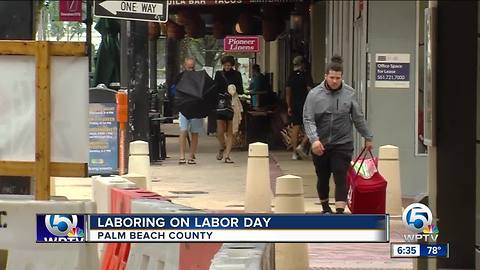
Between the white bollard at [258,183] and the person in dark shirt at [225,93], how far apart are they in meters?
6.42

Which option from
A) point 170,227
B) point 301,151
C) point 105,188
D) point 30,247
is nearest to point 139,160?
point 105,188

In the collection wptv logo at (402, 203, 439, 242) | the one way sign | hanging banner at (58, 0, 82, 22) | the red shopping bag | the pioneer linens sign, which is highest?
hanging banner at (58, 0, 82, 22)

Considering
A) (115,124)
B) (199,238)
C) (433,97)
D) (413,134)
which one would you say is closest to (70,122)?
(199,238)

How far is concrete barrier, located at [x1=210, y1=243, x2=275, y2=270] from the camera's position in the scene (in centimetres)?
488

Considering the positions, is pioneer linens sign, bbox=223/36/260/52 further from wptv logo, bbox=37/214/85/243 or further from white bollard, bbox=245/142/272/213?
wptv logo, bbox=37/214/85/243

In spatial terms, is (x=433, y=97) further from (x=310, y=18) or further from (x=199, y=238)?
(x=310, y=18)

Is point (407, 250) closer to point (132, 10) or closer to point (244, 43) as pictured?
point (132, 10)

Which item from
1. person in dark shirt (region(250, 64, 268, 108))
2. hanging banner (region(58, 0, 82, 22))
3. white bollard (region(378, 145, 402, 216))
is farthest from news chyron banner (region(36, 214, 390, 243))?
hanging banner (region(58, 0, 82, 22))

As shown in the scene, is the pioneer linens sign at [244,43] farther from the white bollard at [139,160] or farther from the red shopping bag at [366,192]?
the red shopping bag at [366,192]

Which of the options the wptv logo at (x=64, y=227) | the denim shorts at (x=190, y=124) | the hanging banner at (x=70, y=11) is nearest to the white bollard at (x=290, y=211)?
the wptv logo at (x=64, y=227)

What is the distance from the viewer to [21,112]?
674cm

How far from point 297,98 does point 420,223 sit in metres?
13.1

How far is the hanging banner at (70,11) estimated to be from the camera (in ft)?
89.3

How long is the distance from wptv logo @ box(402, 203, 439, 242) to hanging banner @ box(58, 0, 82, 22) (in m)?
21.5
